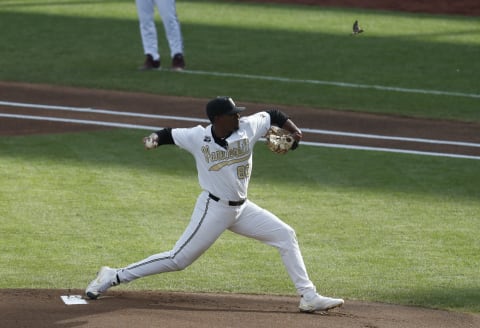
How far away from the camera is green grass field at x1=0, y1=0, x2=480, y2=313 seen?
29.1ft

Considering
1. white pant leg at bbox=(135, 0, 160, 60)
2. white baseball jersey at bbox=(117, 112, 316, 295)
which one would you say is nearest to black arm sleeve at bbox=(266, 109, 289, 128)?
white baseball jersey at bbox=(117, 112, 316, 295)

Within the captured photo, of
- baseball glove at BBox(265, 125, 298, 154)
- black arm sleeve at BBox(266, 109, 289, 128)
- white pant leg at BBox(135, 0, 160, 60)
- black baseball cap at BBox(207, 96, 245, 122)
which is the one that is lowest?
baseball glove at BBox(265, 125, 298, 154)

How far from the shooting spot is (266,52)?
19734 millimetres

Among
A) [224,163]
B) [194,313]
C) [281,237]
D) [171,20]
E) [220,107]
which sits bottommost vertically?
[194,313]

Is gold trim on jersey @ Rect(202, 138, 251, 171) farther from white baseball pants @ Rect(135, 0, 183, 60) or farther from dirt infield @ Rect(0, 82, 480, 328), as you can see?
white baseball pants @ Rect(135, 0, 183, 60)

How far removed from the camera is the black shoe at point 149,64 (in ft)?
57.4

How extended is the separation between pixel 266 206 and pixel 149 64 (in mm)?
7417

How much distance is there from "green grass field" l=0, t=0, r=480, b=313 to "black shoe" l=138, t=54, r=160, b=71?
231 mm

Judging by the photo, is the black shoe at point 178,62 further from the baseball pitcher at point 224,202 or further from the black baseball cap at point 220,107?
the black baseball cap at point 220,107

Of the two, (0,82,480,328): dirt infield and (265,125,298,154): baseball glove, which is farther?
(265,125,298,154): baseball glove

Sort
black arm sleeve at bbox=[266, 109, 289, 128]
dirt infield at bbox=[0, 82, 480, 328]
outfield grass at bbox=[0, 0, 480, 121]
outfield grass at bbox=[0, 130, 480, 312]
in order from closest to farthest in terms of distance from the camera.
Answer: dirt infield at bbox=[0, 82, 480, 328], black arm sleeve at bbox=[266, 109, 289, 128], outfield grass at bbox=[0, 130, 480, 312], outfield grass at bbox=[0, 0, 480, 121]

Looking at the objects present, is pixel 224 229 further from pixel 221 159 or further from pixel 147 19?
pixel 147 19

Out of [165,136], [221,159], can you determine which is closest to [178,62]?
[165,136]

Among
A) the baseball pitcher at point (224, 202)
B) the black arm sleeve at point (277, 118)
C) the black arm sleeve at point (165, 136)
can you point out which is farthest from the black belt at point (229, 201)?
the black arm sleeve at point (277, 118)
